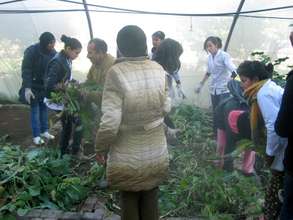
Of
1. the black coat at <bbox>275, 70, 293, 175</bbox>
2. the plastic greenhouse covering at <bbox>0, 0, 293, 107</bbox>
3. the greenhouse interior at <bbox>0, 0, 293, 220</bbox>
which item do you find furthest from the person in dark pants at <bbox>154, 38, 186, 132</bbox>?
the black coat at <bbox>275, 70, 293, 175</bbox>

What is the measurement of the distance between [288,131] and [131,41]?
1.24m

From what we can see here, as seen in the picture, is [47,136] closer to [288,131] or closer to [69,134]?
[69,134]

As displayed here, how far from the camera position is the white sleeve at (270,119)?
10.8 ft

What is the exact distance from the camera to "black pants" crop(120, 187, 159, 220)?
3.25m

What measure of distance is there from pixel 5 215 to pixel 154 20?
17.5 ft

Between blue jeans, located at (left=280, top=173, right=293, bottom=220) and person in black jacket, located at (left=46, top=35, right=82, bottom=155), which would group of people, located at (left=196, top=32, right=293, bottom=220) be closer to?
blue jeans, located at (left=280, top=173, right=293, bottom=220)

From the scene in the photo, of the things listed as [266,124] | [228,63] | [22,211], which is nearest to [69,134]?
[22,211]

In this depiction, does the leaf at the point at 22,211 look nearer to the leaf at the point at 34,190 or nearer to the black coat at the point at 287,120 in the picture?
the leaf at the point at 34,190

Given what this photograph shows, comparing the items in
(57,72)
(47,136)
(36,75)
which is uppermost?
(57,72)

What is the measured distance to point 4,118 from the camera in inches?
326

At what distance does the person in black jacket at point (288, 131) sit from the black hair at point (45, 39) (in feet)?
13.4

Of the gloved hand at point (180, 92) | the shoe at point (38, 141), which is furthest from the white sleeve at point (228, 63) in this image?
the shoe at point (38, 141)

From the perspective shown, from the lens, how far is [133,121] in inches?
118

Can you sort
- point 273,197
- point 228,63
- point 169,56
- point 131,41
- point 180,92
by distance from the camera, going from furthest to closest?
point 180,92 < point 169,56 < point 228,63 < point 273,197 < point 131,41
